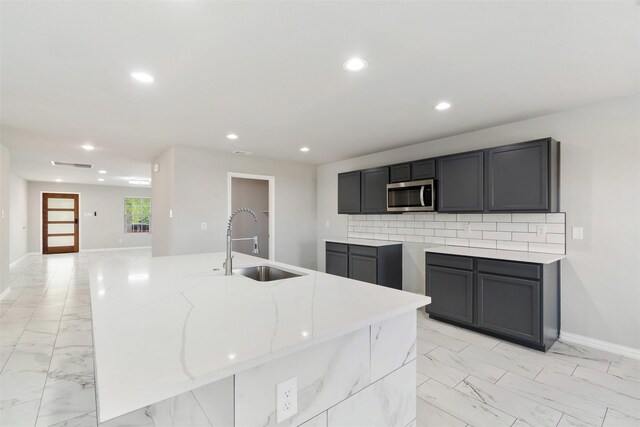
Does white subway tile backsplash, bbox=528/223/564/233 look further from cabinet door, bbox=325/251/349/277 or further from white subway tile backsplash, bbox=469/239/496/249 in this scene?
cabinet door, bbox=325/251/349/277

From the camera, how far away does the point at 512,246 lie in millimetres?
3387

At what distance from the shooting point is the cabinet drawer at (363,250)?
4.27 metres

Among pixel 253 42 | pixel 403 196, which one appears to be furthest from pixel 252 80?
pixel 403 196

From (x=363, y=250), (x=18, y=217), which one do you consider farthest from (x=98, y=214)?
(x=363, y=250)

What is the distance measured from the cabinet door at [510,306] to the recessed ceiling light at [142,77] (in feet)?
11.2

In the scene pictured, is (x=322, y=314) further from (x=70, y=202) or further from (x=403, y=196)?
(x=70, y=202)

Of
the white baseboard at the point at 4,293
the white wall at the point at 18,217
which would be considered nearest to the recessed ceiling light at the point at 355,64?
the white baseboard at the point at 4,293

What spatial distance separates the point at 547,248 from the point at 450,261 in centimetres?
93

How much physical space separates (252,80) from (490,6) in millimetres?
1610

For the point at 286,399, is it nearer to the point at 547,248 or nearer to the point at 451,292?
the point at 451,292

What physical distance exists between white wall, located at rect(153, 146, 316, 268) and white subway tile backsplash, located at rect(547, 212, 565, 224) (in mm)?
3836

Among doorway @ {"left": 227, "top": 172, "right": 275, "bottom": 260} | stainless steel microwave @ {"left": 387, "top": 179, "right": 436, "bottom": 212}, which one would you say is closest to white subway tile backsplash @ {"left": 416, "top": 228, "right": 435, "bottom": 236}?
stainless steel microwave @ {"left": 387, "top": 179, "right": 436, "bottom": 212}

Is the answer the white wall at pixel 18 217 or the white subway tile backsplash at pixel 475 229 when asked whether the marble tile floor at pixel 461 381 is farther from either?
the white wall at pixel 18 217

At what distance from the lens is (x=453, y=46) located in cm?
190
